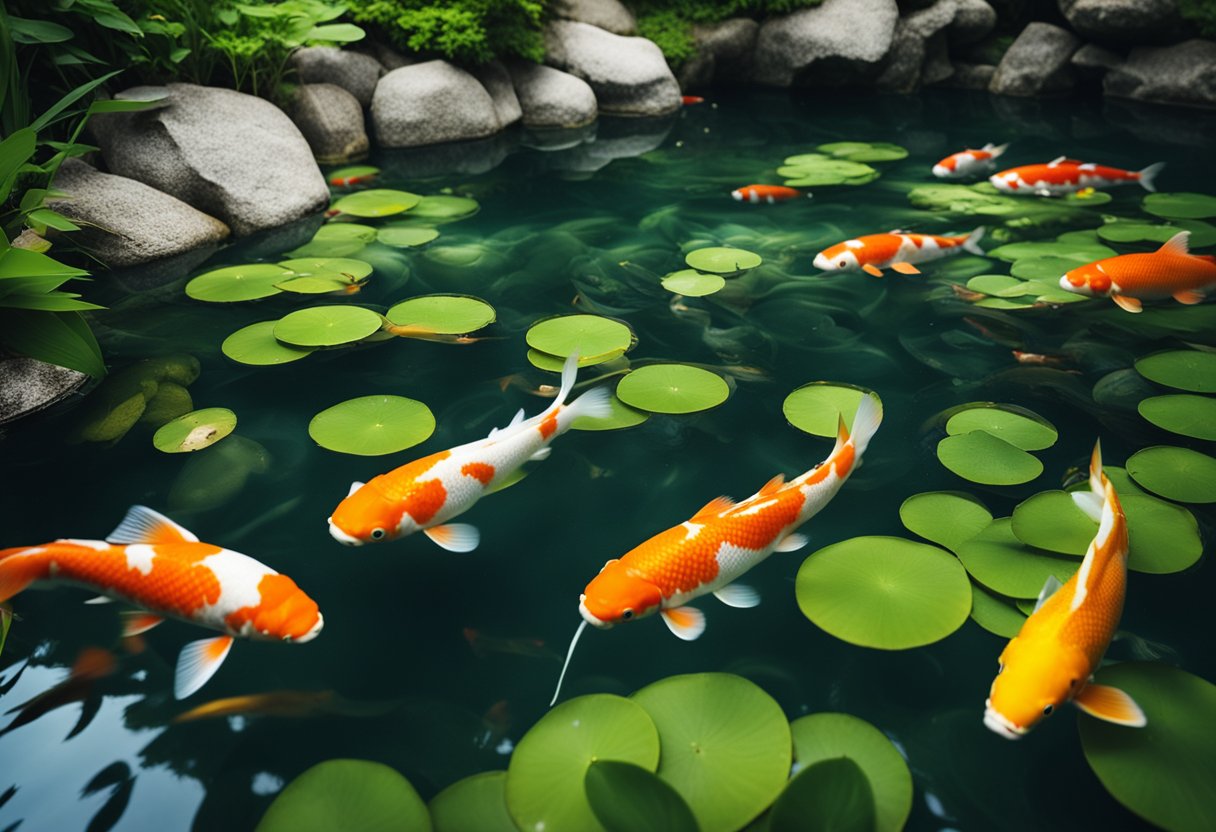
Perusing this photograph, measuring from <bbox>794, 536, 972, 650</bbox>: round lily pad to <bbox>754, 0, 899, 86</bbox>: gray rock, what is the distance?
22.5 ft

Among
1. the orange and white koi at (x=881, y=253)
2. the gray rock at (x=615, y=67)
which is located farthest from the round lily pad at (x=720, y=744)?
the gray rock at (x=615, y=67)

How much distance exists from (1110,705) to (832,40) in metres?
7.35

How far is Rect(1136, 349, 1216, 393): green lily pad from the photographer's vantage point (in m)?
2.63

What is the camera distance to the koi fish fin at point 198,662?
5.07 feet

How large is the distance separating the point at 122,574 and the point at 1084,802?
1.91 m

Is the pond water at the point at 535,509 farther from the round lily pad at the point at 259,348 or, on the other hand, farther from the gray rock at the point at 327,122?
the gray rock at the point at 327,122

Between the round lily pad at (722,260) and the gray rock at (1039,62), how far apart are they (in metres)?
5.59

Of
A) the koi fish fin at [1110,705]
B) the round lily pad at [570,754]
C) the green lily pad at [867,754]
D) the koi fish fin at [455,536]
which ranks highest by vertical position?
the koi fish fin at [455,536]

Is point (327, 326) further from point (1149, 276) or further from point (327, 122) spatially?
point (1149, 276)

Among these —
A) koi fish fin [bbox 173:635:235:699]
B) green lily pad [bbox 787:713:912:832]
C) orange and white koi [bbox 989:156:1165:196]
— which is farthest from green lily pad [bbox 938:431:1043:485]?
orange and white koi [bbox 989:156:1165:196]

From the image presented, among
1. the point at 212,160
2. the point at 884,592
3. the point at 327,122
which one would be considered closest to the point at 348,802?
the point at 884,592

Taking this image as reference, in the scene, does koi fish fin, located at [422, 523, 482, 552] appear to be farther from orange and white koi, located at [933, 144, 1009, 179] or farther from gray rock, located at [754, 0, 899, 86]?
gray rock, located at [754, 0, 899, 86]

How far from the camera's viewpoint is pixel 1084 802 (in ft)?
4.71

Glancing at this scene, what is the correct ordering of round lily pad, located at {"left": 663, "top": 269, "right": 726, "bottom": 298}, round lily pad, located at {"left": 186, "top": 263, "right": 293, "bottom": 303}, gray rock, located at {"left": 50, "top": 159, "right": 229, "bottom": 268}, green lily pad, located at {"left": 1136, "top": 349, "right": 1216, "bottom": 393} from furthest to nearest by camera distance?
gray rock, located at {"left": 50, "top": 159, "right": 229, "bottom": 268}
round lily pad, located at {"left": 663, "top": 269, "right": 726, "bottom": 298}
round lily pad, located at {"left": 186, "top": 263, "right": 293, "bottom": 303}
green lily pad, located at {"left": 1136, "top": 349, "right": 1216, "bottom": 393}
